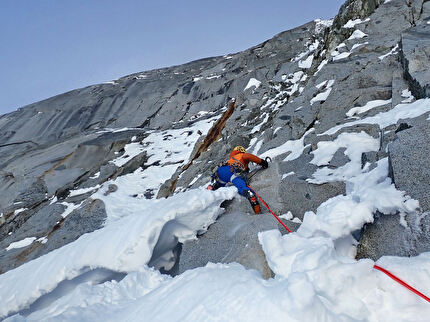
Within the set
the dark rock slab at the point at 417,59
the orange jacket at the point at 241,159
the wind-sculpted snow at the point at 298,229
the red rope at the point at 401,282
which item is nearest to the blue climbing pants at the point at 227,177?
the orange jacket at the point at 241,159

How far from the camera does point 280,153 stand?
9.91 metres

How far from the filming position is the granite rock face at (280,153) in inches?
180

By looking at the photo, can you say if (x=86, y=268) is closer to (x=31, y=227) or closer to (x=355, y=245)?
(x=355, y=245)

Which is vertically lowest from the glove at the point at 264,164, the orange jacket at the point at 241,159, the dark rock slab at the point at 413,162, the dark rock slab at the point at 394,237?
the glove at the point at 264,164

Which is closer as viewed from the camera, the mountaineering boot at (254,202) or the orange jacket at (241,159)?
the mountaineering boot at (254,202)

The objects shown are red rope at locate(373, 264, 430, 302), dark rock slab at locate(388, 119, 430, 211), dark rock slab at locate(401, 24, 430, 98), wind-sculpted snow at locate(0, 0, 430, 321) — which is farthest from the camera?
dark rock slab at locate(401, 24, 430, 98)

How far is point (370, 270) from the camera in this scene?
3020 mm

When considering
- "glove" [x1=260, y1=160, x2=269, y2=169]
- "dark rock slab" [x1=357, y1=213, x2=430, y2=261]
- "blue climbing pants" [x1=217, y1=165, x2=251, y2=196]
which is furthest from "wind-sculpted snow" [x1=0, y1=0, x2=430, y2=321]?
→ "blue climbing pants" [x1=217, y1=165, x2=251, y2=196]

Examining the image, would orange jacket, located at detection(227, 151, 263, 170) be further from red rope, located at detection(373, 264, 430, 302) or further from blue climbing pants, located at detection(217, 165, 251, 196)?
red rope, located at detection(373, 264, 430, 302)

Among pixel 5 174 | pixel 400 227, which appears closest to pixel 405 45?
pixel 400 227

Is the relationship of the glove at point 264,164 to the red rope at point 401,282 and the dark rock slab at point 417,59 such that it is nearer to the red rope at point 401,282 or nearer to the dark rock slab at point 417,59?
the dark rock slab at point 417,59

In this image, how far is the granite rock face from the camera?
15.0 feet

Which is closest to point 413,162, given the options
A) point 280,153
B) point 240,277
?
point 240,277

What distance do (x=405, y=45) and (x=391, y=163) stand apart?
7.84 meters
